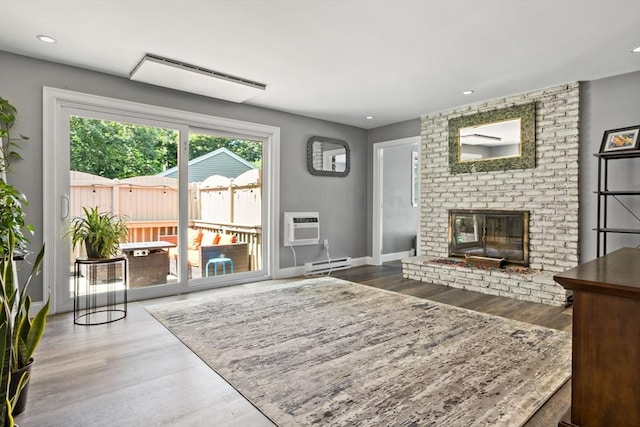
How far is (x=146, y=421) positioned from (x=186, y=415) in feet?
0.58

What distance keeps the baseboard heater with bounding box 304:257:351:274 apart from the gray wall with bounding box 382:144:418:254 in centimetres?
122

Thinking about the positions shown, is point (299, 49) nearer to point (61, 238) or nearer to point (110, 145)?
point (110, 145)

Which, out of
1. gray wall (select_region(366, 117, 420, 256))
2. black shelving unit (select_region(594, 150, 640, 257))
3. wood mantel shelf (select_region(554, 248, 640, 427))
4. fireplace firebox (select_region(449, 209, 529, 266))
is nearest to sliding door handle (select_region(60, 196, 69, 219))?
wood mantel shelf (select_region(554, 248, 640, 427))

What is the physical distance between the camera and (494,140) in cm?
456

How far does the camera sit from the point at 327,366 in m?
2.27

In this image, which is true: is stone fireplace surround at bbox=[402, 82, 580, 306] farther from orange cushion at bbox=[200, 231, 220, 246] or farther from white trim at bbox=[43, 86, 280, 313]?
orange cushion at bbox=[200, 231, 220, 246]

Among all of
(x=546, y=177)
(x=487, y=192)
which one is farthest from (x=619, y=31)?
(x=487, y=192)

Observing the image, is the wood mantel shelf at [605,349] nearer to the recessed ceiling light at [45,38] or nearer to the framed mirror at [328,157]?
the recessed ceiling light at [45,38]

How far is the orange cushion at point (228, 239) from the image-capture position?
14.9ft

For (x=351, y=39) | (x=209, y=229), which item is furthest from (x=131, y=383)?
(x=351, y=39)

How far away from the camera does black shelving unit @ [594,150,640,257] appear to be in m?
3.26

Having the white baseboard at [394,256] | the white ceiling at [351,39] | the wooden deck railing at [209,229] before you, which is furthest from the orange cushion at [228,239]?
the white baseboard at [394,256]

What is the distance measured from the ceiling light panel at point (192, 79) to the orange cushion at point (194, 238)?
1.59 meters

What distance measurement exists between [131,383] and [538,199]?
14.2ft
